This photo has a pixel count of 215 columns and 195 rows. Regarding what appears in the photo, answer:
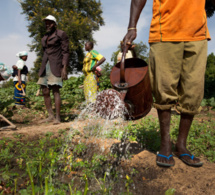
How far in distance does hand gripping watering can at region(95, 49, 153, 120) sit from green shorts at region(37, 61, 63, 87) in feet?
6.98

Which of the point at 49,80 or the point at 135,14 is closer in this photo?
the point at 135,14

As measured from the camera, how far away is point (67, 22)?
69.7 feet

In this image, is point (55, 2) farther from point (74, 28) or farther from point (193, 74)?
point (193, 74)

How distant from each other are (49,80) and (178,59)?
2777mm

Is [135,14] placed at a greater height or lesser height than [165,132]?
greater

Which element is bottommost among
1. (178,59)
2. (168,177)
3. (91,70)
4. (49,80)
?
(168,177)

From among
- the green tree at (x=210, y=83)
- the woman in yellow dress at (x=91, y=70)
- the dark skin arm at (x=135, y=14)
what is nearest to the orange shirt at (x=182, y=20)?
the dark skin arm at (x=135, y=14)

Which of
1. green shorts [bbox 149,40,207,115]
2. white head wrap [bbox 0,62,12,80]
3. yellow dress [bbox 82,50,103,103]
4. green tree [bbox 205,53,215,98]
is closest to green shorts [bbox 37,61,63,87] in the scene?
white head wrap [bbox 0,62,12,80]

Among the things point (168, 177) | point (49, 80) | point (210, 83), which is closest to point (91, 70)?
point (49, 80)

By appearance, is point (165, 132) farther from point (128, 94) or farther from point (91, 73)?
point (91, 73)

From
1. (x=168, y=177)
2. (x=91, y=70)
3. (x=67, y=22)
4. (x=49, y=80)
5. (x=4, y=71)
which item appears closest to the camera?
(x=168, y=177)

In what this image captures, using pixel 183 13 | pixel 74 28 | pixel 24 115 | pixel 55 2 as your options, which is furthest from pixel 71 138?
pixel 55 2

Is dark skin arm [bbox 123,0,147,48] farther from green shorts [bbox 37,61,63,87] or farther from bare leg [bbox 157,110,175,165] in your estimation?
green shorts [bbox 37,61,63,87]

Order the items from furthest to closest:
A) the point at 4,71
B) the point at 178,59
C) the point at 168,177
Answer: the point at 4,71, the point at 178,59, the point at 168,177
